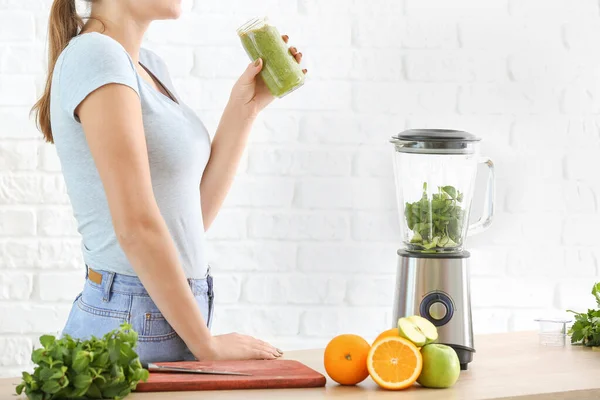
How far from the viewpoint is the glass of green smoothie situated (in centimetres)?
157

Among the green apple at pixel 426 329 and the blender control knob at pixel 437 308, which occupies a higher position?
the blender control knob at pixel 437 308

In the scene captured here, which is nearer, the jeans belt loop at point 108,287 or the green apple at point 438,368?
the green apple at point 438,368

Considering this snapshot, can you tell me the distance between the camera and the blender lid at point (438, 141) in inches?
63.6

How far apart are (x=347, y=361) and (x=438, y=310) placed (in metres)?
0.31

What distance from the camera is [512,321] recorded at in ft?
7.99

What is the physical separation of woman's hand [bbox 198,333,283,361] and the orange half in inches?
9.0

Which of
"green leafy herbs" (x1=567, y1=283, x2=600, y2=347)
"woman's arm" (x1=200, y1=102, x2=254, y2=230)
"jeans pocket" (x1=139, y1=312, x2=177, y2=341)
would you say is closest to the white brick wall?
"woman's arm" (x1=200, y1=102, x2=254, y2=230)

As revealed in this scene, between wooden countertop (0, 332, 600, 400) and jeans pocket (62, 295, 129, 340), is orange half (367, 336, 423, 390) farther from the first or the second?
jeans pocket (62, 295, 129, 340)

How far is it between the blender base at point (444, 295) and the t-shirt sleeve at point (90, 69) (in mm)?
637

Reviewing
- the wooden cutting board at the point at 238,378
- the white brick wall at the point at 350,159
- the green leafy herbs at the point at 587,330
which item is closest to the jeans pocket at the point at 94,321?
the wooden cutting board at the point at 238,378

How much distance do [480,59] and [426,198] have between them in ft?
2.66

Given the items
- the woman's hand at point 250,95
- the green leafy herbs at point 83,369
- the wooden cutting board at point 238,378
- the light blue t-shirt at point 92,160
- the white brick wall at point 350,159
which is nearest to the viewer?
the green leafy herbs at point 83,369

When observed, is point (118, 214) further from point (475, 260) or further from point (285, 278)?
point (475, 260)

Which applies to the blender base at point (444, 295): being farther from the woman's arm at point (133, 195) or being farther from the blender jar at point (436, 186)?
the woman's arm at point (133, 195)
